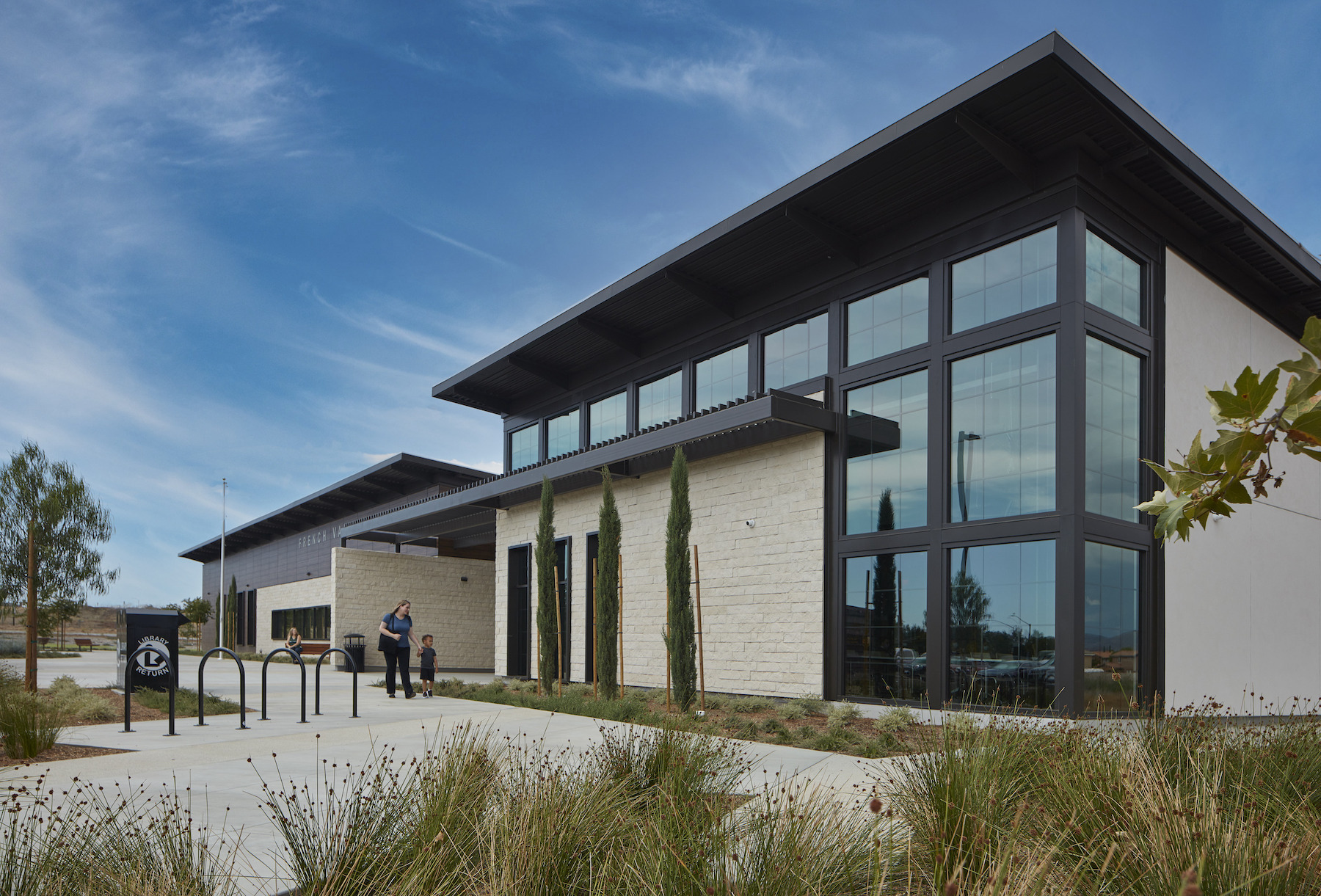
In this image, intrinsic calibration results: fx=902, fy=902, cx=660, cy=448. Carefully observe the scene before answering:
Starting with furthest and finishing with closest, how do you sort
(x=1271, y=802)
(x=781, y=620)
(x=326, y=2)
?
(x=781, y=620) < (x=326, y=2) < (x=1271, y=802)

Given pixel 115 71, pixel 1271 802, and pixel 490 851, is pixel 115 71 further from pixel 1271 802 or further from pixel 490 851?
pixel 1271 802

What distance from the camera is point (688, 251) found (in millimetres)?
16984

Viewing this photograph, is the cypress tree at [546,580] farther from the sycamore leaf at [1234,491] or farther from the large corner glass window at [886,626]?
the sycamore leaf at [1234,491]

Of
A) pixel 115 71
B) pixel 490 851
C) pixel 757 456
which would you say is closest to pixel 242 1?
pixel 115 71

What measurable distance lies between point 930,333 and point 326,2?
32.3ft

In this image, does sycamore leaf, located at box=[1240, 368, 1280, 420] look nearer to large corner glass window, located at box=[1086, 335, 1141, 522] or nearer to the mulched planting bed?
the mulched planting bed

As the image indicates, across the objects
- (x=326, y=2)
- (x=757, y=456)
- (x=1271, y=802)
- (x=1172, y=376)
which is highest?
(x=326, y=2)

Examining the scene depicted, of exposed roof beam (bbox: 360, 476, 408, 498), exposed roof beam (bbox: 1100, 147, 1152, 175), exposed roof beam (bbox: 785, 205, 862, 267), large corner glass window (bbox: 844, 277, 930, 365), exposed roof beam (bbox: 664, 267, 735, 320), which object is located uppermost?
exposed roof beam (bbox: 1100, 147, 1152, 175)

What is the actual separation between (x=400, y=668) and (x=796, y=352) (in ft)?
30.8

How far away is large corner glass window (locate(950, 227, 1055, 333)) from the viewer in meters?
13.1

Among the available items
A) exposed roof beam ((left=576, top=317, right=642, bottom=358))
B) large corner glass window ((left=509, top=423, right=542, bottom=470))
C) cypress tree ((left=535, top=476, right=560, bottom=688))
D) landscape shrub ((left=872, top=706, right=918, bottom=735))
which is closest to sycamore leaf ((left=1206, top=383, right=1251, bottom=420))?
landscape shrub ((left=872, top=706, right=918, bottom=735))

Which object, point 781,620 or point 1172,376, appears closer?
point 1172,376

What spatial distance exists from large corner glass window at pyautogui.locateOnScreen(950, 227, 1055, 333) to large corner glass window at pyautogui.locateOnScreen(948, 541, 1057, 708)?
Answer: 351 centimetres

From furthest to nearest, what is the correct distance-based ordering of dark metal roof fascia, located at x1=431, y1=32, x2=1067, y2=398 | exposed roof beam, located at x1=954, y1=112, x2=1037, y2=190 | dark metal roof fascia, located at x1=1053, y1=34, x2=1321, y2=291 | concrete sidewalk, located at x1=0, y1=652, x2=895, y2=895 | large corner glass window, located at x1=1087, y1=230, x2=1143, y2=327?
large corner glass window, located at x1=1087, y1=230, x2=1143, y2=327 → exposed roof beam, located at x1=954, y1=112, x2=1037, y2=190 → dark metal roof fascia, located at x1=431, y1=32, x2=1067, y2=398 → dark metal roof fascia, located at x1=1053, y1=34, x2=1321, y2=291 → concrete sidewalk, located at x1=0, y1=652, x2=895, y2=895
